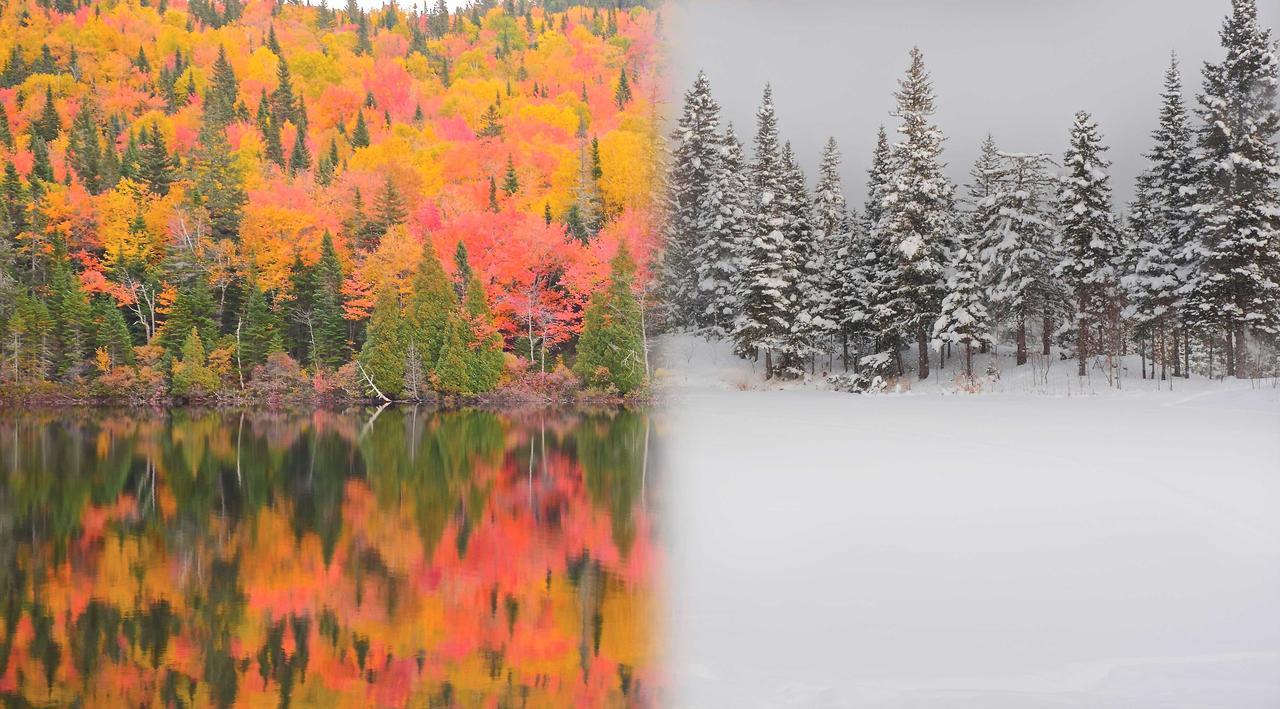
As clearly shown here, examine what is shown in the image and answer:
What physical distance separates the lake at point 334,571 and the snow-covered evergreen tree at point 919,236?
5.33 meters

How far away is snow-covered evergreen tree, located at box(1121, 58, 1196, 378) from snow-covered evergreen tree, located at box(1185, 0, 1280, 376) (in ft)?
3.69

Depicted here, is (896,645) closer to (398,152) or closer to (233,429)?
(233,429)

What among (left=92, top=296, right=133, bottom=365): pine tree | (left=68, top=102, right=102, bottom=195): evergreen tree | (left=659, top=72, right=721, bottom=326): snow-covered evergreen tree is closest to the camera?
(left=659, top=72, right=721, bottom=326): snow-covered evergreen tree

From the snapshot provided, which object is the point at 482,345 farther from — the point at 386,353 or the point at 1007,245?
the point at 1007,245

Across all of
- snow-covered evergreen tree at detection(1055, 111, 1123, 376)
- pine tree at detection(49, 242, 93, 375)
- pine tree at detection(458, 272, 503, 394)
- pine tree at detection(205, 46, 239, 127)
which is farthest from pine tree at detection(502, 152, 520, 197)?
pine tree at detection(205, 46, 239, 127)

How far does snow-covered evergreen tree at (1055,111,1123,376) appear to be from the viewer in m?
16.1

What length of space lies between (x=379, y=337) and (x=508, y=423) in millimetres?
7639

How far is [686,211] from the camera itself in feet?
2.99

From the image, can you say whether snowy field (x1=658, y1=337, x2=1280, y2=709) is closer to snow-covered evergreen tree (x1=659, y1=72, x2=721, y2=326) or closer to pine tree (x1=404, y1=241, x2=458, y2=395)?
snow-covered evergreen tree (x1=659, y1=72, x2=721, y2=326)

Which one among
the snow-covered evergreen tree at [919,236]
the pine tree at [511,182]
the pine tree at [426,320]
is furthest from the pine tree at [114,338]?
the snow-covered evergreen tree at [919,236]

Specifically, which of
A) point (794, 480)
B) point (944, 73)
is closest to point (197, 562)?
point (794, 480)

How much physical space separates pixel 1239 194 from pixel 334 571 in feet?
25.4

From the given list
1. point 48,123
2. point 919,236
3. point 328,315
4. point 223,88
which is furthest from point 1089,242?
point 223,88

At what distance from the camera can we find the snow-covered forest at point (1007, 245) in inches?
42.7
